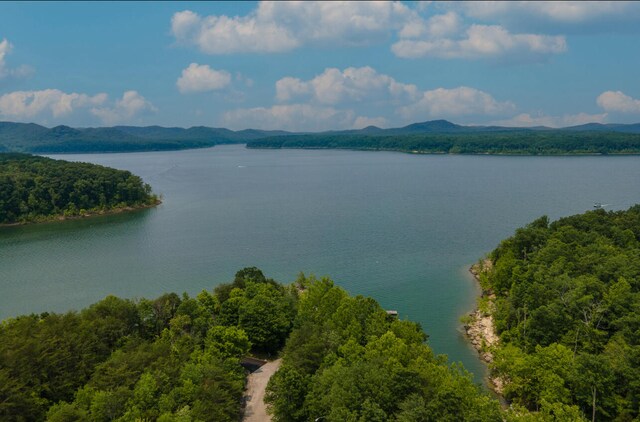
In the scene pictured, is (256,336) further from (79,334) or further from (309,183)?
(309,183)

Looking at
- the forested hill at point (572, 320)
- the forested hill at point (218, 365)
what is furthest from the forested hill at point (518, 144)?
the forested hill at point (218, 365)

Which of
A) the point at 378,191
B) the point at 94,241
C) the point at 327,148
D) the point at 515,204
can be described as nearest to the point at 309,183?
the point at 378,191

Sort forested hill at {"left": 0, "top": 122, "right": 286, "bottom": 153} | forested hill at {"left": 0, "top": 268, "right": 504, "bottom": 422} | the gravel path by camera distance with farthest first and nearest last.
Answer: forested hill at {"left": 0, "top": 122, "right": 286, "bottom": 153} < the gravel path < forested hill at {"left": 0, "top": 268, "right": 504, "bottom": 422}

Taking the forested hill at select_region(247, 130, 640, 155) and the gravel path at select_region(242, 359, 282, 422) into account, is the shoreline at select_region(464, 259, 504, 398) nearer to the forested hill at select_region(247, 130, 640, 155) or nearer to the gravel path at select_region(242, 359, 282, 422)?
the gravel path at select_region(242, 359, 282, 422)

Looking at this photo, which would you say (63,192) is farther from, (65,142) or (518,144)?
(65,142)

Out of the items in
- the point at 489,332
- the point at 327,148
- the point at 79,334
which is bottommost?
the point at 489,332

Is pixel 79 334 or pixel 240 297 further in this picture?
pixel 240 297

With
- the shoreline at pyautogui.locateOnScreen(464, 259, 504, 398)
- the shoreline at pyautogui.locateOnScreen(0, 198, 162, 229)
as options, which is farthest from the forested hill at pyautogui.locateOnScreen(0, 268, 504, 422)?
the shoreline at pyautogui.locateOnScreen(0, 198, 162, 229)
